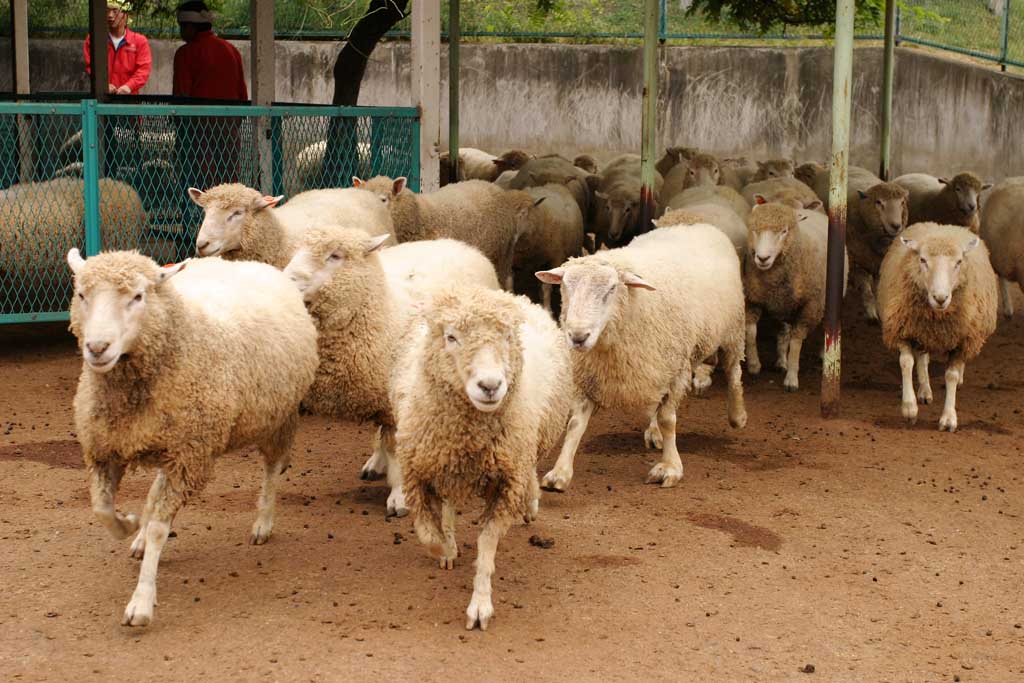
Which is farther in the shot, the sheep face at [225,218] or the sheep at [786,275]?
the sheep at [786,275]

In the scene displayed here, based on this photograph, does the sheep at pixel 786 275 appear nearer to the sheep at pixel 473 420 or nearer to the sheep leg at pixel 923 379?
the sheep leg at pixel 923 379

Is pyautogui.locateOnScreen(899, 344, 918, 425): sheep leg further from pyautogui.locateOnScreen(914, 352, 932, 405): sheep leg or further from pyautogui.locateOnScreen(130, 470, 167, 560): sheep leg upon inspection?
pyautogui.locateOnScreen(130, 470, 167, 560): sheep leg

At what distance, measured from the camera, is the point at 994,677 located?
4.33m

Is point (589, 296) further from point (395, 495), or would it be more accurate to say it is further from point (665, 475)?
point (395, 495)

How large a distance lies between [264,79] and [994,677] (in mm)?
6991

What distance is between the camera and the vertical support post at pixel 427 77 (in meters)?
9.16

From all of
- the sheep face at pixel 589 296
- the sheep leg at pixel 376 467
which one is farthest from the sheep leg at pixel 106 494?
the sheep face at pixel 589 296

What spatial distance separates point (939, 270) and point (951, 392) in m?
0.78

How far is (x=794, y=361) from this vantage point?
9055 mm

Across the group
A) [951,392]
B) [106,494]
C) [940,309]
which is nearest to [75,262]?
[106,494]

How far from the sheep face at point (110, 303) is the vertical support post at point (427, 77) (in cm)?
489

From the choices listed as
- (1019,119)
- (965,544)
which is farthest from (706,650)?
(1019,119)

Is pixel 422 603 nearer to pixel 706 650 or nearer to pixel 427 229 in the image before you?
pixel 706 650

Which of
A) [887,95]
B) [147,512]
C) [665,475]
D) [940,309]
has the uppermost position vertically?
[887,95]
